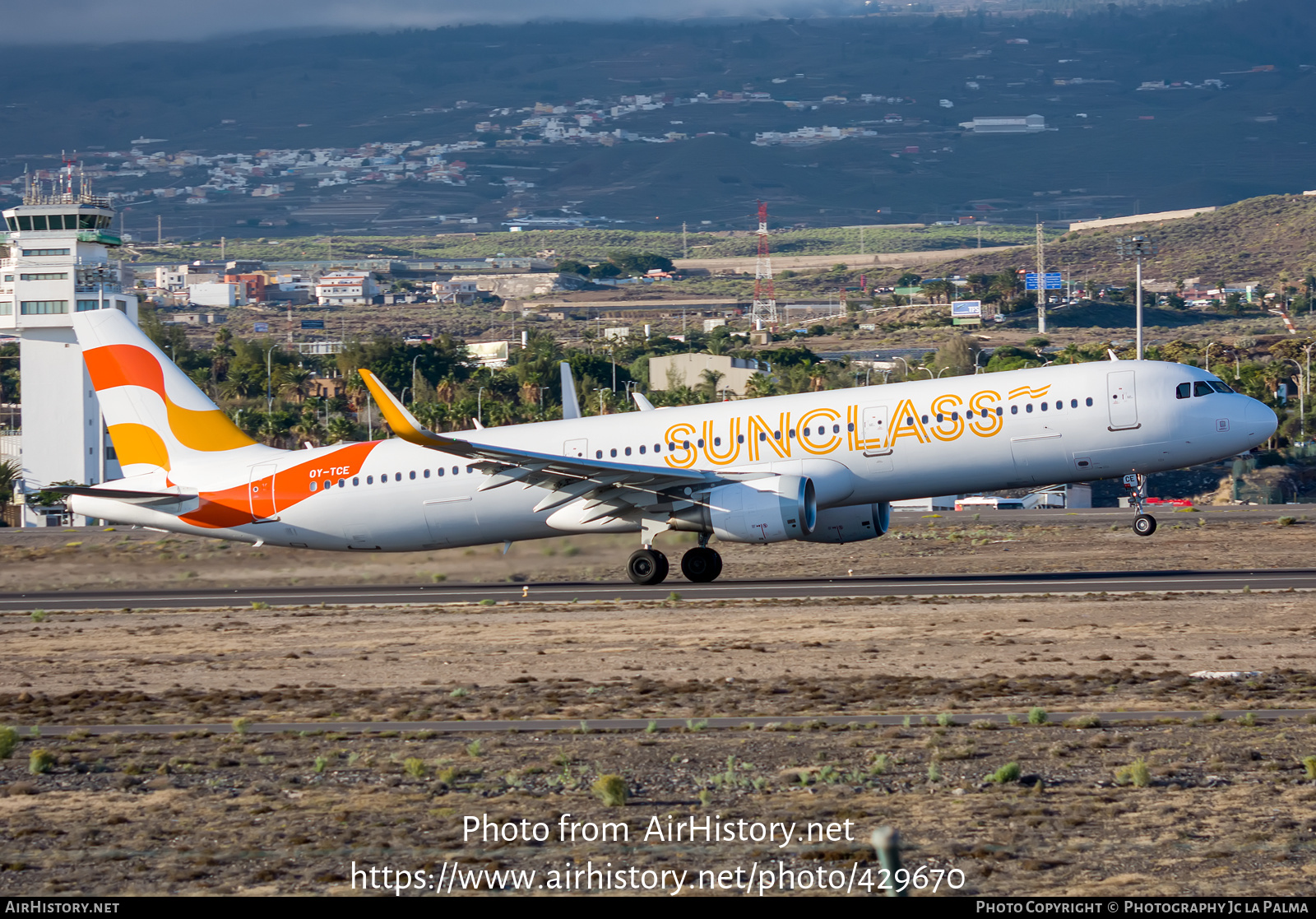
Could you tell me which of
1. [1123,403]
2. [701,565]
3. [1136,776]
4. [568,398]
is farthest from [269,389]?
[1136,776]

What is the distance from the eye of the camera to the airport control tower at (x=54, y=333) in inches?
3674

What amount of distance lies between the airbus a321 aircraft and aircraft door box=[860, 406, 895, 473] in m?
0.04

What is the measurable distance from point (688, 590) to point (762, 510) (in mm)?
3978

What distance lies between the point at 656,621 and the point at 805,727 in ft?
39.9

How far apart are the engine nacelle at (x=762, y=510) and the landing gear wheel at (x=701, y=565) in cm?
228

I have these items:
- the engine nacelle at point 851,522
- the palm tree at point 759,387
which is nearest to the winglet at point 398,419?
the engine nacelle at point 851,522

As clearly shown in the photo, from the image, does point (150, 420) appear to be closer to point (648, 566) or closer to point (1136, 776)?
point (648, 566)

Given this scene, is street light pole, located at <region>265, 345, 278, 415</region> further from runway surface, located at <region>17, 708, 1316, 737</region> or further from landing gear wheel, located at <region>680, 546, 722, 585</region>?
runway surface, located at <region>17, 708, 1316, 737</region>

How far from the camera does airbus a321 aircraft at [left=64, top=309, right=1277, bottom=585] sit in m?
33.6

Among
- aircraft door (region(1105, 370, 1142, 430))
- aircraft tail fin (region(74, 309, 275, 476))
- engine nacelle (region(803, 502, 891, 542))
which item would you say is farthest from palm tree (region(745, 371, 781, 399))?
aircraft door (region(1105, 370, 1142, 430))

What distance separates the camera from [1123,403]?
33500 millimetres

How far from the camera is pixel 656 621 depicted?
30.6 metres
